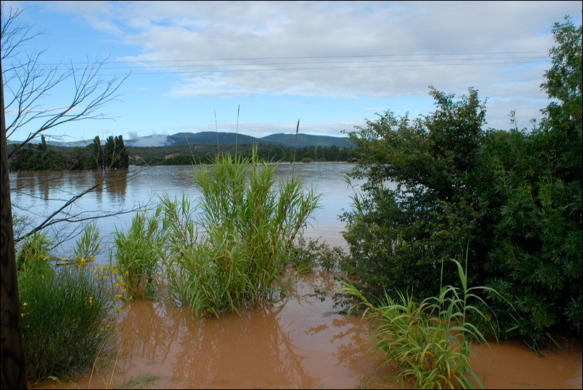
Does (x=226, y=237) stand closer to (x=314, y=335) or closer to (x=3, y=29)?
(x=314, y=335)

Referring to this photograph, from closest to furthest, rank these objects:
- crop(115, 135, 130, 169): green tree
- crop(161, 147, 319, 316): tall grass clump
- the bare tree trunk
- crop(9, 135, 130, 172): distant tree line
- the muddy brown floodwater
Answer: the bare tree trunk, the muddy brown floodwater, crop(161, 147, 319, 316): tall grass clump, crop(9, 135, 130, 172): distant tree line, crop(115, 135, 130, 169): green tree

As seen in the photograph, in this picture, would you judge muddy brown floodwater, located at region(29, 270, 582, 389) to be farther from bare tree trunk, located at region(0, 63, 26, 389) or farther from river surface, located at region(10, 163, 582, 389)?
bare tree trunk, located at region(0, 63, 26, 389)

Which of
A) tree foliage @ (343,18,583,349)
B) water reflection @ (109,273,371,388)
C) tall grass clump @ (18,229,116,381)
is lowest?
water reflection @ (109,273,371,388)

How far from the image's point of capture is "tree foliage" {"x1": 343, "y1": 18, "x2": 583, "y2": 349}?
4070 mm

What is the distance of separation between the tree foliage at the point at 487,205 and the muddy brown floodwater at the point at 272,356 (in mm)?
430

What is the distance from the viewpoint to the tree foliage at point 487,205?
407 cm

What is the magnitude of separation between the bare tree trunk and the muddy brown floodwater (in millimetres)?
747

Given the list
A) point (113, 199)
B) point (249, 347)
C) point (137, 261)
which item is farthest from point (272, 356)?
point (113, 199)

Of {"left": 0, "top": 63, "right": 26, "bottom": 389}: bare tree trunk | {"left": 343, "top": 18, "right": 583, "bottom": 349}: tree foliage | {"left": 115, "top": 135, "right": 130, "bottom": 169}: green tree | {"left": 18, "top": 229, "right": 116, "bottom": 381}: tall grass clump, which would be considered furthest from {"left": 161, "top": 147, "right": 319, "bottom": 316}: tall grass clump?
{"left": 0, "top": 63, "right": 26, "bottom": 389}: bare tree trunk

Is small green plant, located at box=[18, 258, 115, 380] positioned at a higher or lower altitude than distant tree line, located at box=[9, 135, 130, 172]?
lower

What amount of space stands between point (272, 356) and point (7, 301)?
2.51 m

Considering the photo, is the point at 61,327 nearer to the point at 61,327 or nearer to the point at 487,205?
the point at 61,327

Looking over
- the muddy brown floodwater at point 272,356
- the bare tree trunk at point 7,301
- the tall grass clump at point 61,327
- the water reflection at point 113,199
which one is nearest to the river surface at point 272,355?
the muddy brown floodwater at point 272,356

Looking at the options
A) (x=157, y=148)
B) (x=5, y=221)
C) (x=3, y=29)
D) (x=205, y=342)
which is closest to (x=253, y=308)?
→ (x=205, y=342)
